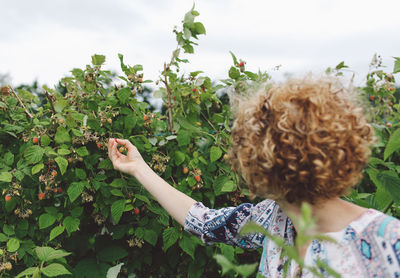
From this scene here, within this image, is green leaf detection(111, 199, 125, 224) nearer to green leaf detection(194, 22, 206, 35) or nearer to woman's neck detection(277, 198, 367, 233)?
woman's neck detection(277, 198, 367, 233)

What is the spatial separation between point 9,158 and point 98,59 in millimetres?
674

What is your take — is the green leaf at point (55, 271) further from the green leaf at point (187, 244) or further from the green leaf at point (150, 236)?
the green leaf at point (187, 244)

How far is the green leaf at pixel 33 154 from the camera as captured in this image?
169 cm

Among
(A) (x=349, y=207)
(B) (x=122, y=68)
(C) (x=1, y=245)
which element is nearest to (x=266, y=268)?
(A) (x=349, y=207)

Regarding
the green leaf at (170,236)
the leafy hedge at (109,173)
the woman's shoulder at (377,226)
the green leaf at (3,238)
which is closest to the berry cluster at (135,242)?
the leafy hedge at (109,173)

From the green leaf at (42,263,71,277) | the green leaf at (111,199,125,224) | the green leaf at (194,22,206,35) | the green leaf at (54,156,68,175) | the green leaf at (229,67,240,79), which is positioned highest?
the green leaf at (194,22,206,35)

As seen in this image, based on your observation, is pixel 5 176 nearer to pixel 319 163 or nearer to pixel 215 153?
pixel 215 153

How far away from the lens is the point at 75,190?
5.61 ft

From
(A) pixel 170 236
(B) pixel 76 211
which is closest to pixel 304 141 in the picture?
(A) pixel 170 236

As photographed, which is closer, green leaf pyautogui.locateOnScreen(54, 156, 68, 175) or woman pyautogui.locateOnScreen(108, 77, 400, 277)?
woman pyautogui.locateOnScreen(108, 77, 400, 277)

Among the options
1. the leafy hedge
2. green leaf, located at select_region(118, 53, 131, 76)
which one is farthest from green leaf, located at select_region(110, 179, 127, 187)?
green leaf, located at select_region(118, 53, 131, 76)

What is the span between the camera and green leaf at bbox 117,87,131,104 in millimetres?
1841

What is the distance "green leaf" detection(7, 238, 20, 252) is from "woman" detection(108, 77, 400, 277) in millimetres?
1218

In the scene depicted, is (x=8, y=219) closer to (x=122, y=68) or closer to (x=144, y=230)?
(x=144, y=230)
